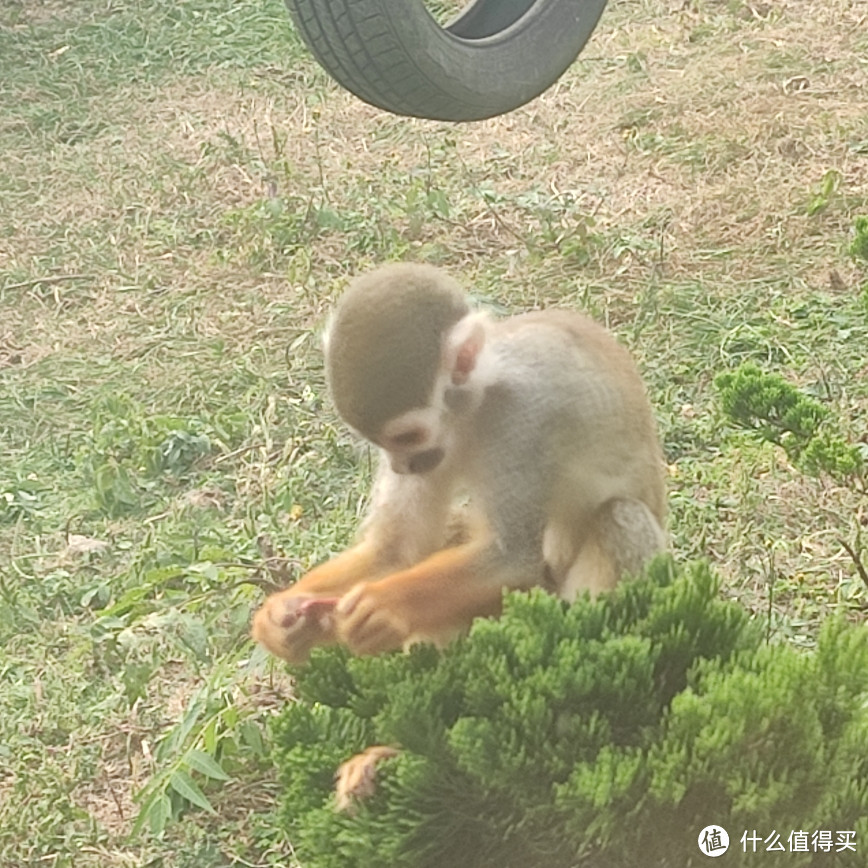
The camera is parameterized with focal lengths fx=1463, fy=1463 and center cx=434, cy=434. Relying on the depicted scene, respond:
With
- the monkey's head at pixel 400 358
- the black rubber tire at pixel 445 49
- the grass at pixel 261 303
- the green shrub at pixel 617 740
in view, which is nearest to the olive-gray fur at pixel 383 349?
the monkey's head at pixel 400 358

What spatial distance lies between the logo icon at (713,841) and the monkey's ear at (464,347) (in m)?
0.75

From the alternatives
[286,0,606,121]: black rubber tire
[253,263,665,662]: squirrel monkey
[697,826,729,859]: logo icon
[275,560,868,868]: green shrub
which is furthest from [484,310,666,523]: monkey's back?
[286,0,606,121]: black rubber tire

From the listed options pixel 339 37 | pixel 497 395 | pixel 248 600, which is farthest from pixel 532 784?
pixel 339 37

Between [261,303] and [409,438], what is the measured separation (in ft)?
7.82

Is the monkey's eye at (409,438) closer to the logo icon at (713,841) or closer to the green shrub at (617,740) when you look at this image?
the green shrub at (617,740)

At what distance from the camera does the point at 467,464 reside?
200cm

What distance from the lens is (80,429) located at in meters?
3.69

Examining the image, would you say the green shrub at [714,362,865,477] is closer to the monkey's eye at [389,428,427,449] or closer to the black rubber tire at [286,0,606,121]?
the monkey's eye at [389,428,427,449]

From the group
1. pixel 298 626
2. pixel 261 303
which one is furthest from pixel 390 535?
pixel 261 303

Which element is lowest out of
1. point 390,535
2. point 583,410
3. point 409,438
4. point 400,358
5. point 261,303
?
point 261,303

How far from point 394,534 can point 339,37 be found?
1311 mm

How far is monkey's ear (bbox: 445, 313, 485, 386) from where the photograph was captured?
6.25ft

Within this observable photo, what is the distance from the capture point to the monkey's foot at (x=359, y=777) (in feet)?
4.97

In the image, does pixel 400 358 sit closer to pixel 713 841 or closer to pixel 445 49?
pixel 713 841
